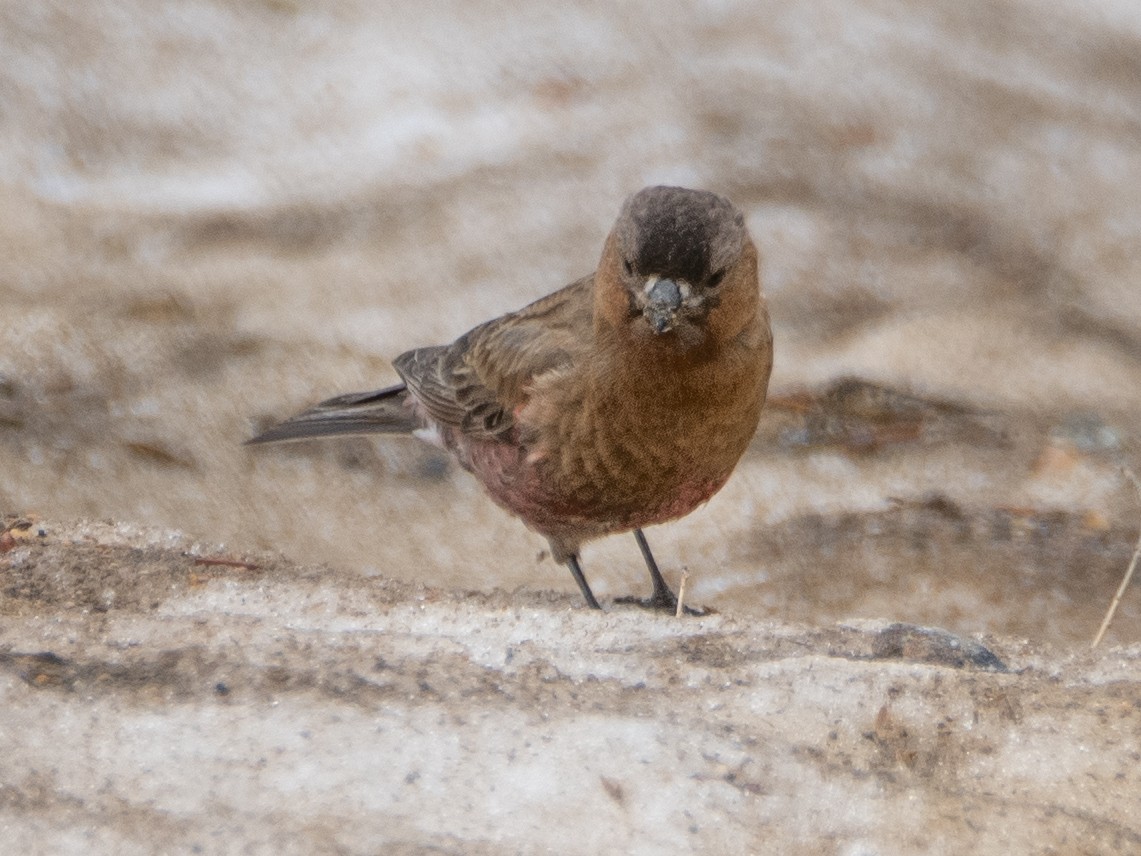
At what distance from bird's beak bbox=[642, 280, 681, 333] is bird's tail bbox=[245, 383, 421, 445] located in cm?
195

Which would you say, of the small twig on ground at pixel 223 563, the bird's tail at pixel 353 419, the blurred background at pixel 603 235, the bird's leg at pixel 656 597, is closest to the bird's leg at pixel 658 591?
the bird's leg at pixel 656 597

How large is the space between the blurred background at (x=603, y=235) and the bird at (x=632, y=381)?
1.25m

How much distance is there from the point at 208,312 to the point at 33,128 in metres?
1.03

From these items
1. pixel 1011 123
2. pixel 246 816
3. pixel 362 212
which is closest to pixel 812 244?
pixel 1011 123

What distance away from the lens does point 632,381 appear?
4.03 m

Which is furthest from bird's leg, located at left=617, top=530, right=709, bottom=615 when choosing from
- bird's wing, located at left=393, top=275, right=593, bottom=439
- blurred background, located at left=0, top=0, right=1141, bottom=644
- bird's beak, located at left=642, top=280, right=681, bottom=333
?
bird's beak, located at left=642, top=280, right=681, bottom=333

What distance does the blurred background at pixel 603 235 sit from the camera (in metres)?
5.71

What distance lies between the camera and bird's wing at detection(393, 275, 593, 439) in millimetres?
4430

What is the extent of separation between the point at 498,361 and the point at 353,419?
897 mm

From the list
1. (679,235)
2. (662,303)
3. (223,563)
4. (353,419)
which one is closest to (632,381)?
(662,303)

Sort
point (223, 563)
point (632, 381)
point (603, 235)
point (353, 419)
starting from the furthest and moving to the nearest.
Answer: point (603, 235) → point (353, 419) → point (223, 563) → point (632, 381)

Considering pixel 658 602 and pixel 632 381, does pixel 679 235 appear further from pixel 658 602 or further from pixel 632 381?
pixel 658 602

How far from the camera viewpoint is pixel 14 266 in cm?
577

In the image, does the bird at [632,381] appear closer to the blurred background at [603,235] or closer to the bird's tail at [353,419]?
the bird's tail at [353,419]
